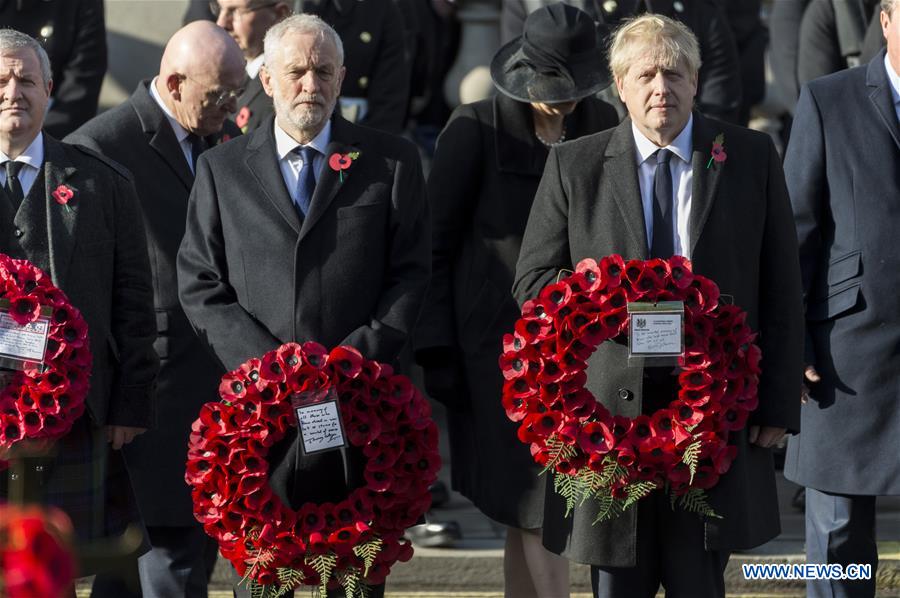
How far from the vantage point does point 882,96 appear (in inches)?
205

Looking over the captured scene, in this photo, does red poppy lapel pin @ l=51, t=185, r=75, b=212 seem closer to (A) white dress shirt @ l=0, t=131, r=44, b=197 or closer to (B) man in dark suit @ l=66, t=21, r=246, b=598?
(A) white dress shirt @ l=0, t=131, r=44, b=197

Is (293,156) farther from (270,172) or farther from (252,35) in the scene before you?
(252,35)

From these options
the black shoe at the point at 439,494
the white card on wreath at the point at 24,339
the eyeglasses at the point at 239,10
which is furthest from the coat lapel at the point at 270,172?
the black shoe at the point at 439,494

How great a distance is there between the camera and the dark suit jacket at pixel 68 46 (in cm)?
737

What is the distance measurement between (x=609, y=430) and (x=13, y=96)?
196cm

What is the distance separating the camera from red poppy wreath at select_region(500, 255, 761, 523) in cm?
423

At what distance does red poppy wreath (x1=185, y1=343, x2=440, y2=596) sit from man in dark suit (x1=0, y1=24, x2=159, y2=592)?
0.49 m

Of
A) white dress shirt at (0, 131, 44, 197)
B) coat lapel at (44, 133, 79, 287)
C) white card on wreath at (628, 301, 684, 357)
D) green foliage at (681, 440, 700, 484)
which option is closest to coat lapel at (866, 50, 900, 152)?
white card on wreath at (628, 301, 684, 357)

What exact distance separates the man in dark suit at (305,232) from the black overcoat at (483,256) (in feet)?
2.04

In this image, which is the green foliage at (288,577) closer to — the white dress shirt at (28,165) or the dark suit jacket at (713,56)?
the white dress shirt at (28,165)

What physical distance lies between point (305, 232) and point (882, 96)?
1950 mm

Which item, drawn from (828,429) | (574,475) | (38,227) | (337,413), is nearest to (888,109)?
(828,429)

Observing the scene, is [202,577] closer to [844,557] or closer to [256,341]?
[256,341]

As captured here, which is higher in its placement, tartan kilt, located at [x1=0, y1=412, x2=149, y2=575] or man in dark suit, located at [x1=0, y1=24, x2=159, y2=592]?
man in dark suit, located at [x1=0, y1=24, x2=159, y2=592]
